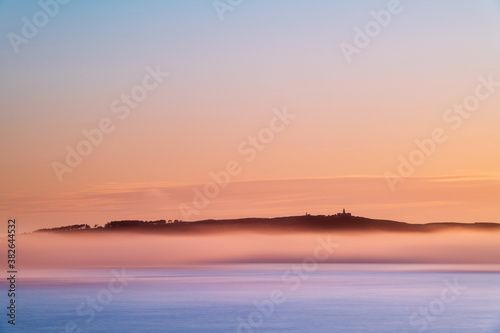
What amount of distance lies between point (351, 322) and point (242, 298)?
32.5 ft

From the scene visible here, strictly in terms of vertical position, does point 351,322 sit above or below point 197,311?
below

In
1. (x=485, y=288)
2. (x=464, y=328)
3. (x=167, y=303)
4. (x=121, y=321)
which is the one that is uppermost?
(x=485, y=288)

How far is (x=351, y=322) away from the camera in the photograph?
80.3 ft

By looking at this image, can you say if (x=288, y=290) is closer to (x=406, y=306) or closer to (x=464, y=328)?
(x=406, y=306)

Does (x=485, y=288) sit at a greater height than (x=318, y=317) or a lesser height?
greater

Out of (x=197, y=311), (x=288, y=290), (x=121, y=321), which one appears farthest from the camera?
(x=288, y=290)

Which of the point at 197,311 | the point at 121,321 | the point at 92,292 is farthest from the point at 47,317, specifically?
the point at 92,292

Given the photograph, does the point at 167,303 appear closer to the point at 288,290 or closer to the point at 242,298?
the point at 242,298

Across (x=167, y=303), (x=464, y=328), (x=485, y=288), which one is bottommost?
(x=464, y=328)

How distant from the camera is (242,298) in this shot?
33812mm

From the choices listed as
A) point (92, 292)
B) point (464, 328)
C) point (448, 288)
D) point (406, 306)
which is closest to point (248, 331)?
point (464, 328)

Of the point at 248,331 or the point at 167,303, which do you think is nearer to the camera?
the point at 248,331

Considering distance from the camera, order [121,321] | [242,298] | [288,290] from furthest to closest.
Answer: [288,290], [242,298], [121,321]

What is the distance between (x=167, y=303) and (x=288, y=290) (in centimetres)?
1137
